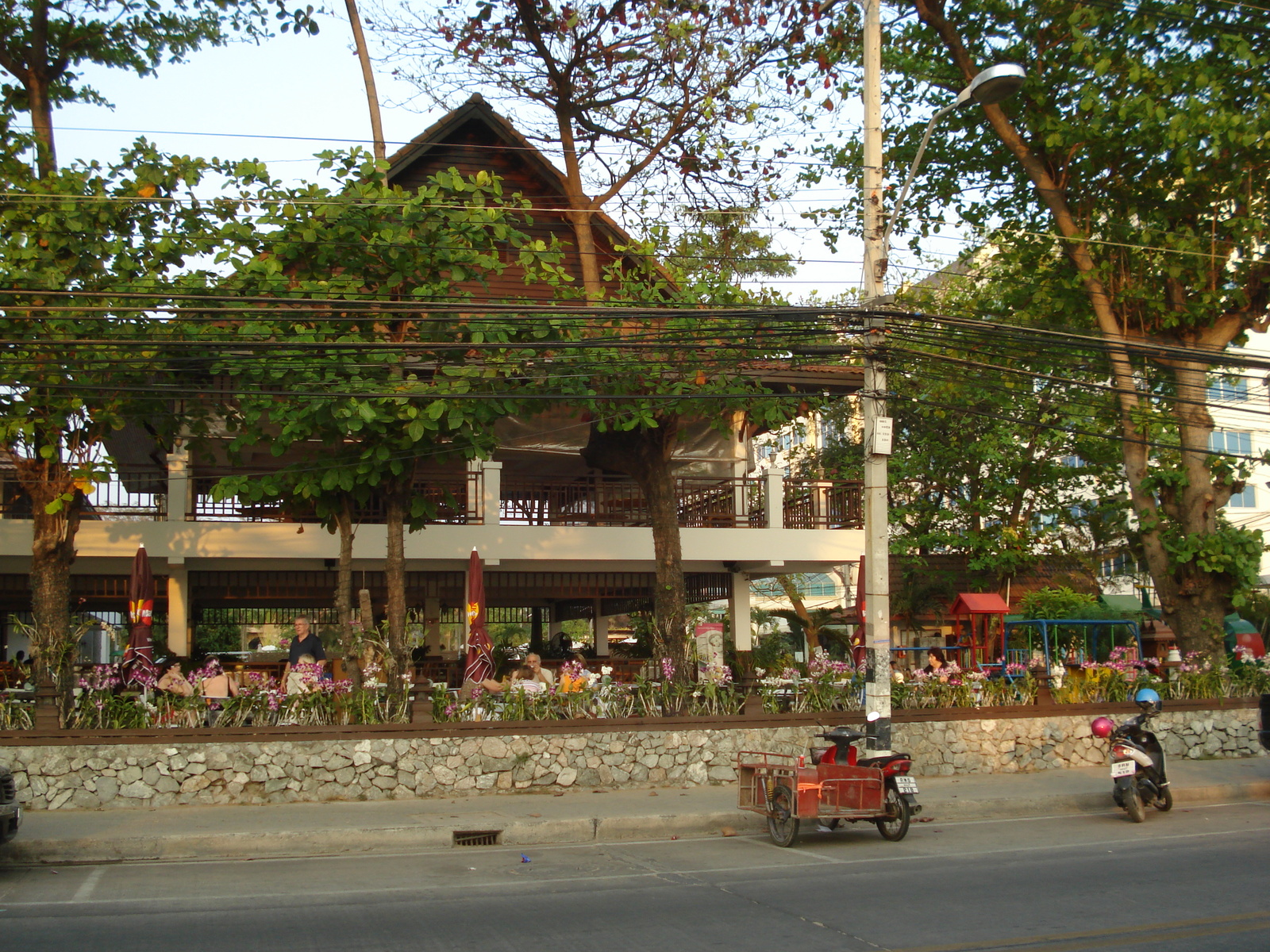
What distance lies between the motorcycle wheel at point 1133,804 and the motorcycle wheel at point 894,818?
2643 mm

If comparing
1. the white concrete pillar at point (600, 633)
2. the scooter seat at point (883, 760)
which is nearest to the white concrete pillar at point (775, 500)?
the white concrete pillar at point (600, 633)

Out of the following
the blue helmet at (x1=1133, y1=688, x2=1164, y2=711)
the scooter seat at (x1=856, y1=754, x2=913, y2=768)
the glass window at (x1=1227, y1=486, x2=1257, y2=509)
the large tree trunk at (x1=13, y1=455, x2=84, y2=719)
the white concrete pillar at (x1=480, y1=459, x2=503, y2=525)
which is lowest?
the scooter seat at (x1=856, y1=754, x2=913, y2=768)

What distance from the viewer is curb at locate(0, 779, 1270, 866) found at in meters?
9.84

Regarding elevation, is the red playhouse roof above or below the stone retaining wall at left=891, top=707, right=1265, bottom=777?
above

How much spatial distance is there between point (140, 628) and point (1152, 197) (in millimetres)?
16856

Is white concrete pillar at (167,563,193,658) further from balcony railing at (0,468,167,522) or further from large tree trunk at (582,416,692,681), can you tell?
large tree trunk at (582,416,692,681)

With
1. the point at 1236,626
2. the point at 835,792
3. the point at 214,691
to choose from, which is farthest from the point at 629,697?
the point at 1236,626

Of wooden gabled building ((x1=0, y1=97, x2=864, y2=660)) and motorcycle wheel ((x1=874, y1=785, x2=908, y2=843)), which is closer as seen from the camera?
motorcycle wheel ((x1=874, y1=785, x2=908, y2=843))

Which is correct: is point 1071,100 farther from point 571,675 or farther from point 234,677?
point 234,677

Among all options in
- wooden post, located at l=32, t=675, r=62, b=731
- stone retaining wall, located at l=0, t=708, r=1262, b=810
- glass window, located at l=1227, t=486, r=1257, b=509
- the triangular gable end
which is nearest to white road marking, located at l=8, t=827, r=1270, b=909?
stone retaining wall, located at l=0, t=708, r=1262, b=810

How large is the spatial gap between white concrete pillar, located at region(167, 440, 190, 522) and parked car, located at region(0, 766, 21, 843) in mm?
9198

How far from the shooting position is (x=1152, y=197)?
1861 cm

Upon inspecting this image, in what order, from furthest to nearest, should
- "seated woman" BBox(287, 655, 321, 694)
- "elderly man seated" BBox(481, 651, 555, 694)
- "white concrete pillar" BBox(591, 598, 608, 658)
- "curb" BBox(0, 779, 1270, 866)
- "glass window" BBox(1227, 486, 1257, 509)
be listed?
"glass window" BBox(1227, 486, 1257, 509) < "white concrete pillar" BBox(591, 598, 608, 658) < "elderly man seated" BBox(481, 651, 555, 694) < "seated woman" BBox(287, 655, 321, 694) < "curb" BBox(0, 779, 1270, 866)

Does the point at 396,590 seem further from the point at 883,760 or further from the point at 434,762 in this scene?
the point at 883,760
